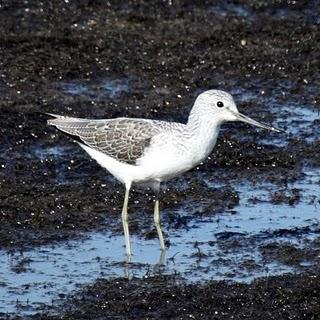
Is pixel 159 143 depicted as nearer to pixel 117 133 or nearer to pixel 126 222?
pixel 117 133

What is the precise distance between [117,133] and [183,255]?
1.18 metres

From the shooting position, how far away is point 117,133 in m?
10.6

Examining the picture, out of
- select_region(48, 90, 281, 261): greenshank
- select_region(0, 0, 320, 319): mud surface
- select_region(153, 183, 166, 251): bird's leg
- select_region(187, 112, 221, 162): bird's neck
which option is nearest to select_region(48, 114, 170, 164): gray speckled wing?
select_region(48, 90, 281, 261): greenshank

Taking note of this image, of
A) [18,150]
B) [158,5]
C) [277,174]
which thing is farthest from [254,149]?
[158,5]

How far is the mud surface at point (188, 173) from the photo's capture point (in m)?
9.40

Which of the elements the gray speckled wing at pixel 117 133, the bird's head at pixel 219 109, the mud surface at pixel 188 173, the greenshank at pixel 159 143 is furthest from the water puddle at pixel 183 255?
the bird's head at pixel 219 109

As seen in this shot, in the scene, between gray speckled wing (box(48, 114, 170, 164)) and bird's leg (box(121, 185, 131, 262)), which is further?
gray speckled wing (box(48, 114, 170, 164))

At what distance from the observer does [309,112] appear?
13570mm

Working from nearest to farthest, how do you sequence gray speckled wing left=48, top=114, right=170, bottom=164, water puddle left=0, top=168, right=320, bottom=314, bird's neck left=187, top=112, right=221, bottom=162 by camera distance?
water puddle left=0, top=168, right=320, bottom=314, bird's neck left=187, top=112, right=221, bottom=162, gray speckled wing left=48, top=114, right=170, bottom=164

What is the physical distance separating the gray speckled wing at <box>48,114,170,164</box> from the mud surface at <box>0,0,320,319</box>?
670 millimetres

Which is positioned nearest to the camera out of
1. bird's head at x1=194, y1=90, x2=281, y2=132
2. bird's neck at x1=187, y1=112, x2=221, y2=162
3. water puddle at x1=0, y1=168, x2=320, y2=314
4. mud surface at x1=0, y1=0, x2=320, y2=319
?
mud surface at x1=0, y1=0, x2=320, y2=319

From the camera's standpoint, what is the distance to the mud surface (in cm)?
940

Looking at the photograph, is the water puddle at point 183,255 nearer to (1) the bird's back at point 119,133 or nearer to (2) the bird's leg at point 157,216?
(2) the bird's leg at point 157,216

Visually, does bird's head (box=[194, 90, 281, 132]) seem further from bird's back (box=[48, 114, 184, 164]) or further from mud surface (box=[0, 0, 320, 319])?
mud surface (box=[0, 0, 320, 319])
